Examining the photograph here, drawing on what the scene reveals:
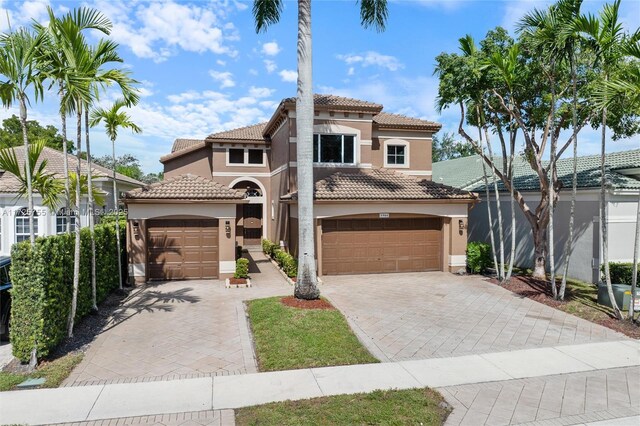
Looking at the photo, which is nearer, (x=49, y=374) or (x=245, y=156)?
(x=49, y=374)

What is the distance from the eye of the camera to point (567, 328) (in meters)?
9.88

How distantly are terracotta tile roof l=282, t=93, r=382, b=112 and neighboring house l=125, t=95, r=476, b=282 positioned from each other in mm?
50

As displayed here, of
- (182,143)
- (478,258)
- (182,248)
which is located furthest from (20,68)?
(182,143)

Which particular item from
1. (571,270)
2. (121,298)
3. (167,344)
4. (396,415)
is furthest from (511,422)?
(571,270)

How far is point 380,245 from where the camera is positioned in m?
16.6

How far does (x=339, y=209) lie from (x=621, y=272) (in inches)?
392

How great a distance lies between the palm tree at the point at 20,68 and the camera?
7.42 m

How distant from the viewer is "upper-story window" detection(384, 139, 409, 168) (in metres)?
21.4

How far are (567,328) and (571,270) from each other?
7.29m

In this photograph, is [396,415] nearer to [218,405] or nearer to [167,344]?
[218,405]

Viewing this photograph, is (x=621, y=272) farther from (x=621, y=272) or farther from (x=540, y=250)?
(x=540, y=250)

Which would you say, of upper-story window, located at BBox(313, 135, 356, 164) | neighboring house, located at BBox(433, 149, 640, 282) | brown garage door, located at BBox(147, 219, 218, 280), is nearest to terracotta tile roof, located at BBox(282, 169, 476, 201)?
upper-story window, located at BBox(313, 135, 356, 164)

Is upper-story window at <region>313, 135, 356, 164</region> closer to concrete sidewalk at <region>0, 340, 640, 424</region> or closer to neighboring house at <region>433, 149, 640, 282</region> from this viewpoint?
neighboring house at <region>433, 149, 640, 282</region>

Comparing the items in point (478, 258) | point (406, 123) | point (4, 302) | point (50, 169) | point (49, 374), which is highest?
point (406, 123)
